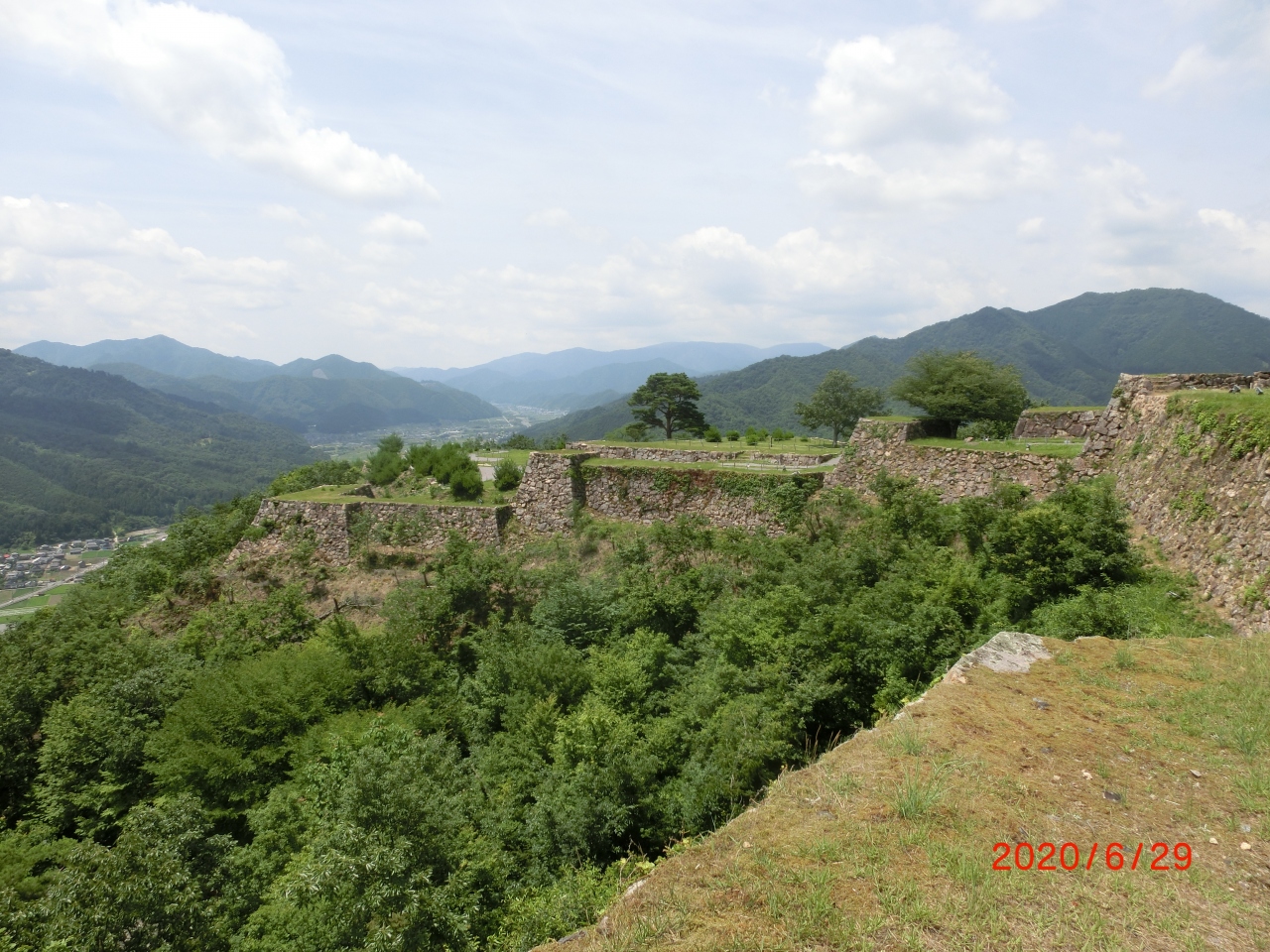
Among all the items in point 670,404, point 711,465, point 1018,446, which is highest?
point 670,404

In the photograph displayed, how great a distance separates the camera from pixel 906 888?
349 centimetres

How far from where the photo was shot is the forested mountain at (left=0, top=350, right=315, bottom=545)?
103m

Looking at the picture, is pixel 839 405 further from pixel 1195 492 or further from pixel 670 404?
pixel 1195 492

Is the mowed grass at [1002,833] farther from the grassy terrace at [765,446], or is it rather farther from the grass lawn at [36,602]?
the grass lawn at [36,602]

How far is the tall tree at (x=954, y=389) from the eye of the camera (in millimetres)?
17719

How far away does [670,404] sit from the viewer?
114 ft

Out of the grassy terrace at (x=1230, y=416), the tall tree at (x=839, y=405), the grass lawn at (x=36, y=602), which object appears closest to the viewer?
the grassy terrace at (x=1230, y=416)

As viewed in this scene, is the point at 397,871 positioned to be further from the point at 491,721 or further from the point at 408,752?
the point at 491,721

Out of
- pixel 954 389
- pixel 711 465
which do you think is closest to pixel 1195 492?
pixel 954 389

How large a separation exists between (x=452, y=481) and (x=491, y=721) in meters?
9.57
